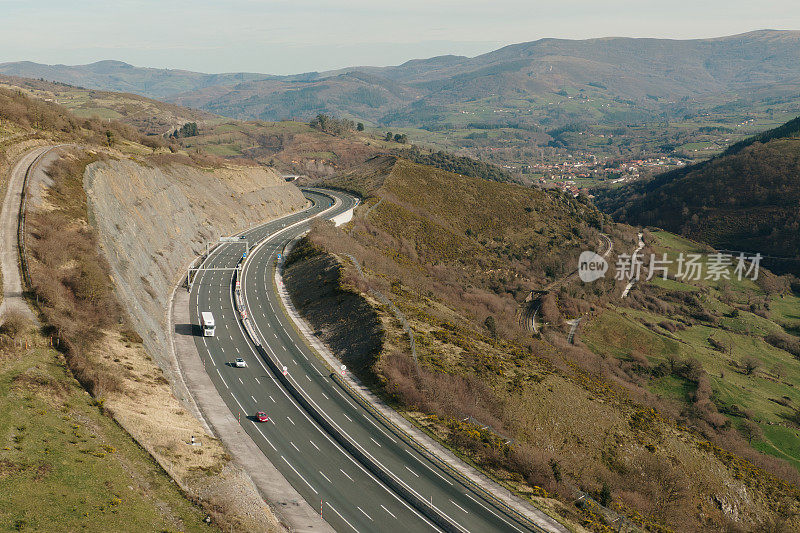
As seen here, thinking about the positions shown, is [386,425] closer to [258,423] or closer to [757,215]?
[258,423]

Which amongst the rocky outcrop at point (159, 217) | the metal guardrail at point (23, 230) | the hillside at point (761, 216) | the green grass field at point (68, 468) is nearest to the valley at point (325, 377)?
the green grass field at point (68, 468)

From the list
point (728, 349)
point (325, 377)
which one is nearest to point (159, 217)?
point (325, 377)

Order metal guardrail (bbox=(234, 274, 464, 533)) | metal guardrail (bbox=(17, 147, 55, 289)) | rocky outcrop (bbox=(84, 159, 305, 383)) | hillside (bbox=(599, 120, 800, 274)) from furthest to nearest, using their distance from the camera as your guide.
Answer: hillside (bbox=(599, 120, 800, 274)) → rocky outcrop (bbox=(84, 159, 305, 383)) → metal guardrail (bbox=(17, 147, 55, 289)) → metal guardrail (bbox=(234, 274, 464, 533))

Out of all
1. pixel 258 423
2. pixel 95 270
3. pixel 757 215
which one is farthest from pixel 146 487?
pixel 757 215

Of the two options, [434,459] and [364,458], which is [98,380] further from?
[434,459]

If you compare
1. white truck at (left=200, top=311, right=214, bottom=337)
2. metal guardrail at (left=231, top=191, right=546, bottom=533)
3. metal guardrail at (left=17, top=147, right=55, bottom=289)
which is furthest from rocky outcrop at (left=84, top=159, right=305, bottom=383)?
metal guardrail at (left=231, top=191, right=546, bottom=533)

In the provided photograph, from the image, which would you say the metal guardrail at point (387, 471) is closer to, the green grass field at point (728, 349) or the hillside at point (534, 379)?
the hillside at point (534, 379)

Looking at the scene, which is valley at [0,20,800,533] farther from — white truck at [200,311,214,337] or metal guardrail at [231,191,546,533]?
white truck at [200,311,214,337]
